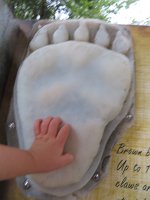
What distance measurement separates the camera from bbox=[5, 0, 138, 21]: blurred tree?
2.12ft

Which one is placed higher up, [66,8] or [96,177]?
[66,8]

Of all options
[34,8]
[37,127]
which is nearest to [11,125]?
[37,127]

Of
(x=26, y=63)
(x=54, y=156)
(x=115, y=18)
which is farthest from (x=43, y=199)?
(x=115, y=18)

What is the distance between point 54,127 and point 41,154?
0.04m

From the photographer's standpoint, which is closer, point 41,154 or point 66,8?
point 41,154

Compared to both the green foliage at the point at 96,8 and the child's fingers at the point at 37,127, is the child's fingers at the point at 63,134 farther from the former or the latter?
the green foliage at the point at 96,8

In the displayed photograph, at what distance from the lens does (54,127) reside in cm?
52

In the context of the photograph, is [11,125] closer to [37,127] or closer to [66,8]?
[37,127]

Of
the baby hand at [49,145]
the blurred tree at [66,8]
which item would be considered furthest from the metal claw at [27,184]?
the blurred tree at [66,8]

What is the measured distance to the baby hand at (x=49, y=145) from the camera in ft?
1.63

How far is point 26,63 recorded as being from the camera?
0.59 metres

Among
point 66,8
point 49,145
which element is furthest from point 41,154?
point 66,8

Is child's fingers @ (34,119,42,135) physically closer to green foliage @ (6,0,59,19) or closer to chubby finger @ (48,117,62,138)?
chubby finger @ (48,117,62,138)

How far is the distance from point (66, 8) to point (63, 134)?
0.26 meters
